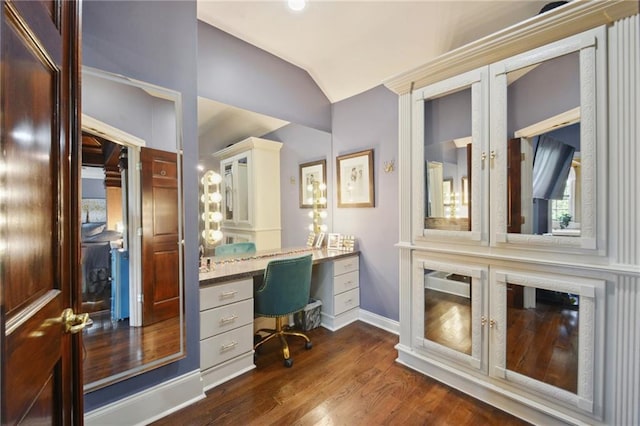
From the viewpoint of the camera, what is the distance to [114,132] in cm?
152

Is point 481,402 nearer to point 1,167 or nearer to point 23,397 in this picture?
point 23,397

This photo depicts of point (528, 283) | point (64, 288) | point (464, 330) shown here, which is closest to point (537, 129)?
point (528, 283)

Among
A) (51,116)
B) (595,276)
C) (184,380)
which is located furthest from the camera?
(184,380)

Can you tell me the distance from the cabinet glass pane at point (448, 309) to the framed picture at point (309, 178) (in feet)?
5.09

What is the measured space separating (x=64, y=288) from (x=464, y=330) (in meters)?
→ 2.18

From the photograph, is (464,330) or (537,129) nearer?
(537,129)

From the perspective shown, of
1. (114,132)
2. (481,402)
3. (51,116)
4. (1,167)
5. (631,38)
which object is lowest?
(481,402)

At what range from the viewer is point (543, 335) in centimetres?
156

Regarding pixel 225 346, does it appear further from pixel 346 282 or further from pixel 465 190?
pixel 465 190

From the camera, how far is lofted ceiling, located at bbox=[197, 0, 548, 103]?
6.67 ft

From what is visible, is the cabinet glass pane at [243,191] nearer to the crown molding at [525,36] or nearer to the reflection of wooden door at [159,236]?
the reflection of wooden door at [159,236]

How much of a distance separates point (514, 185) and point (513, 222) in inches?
9.0

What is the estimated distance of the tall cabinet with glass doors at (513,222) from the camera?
138 cm

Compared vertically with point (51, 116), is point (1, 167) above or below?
below
